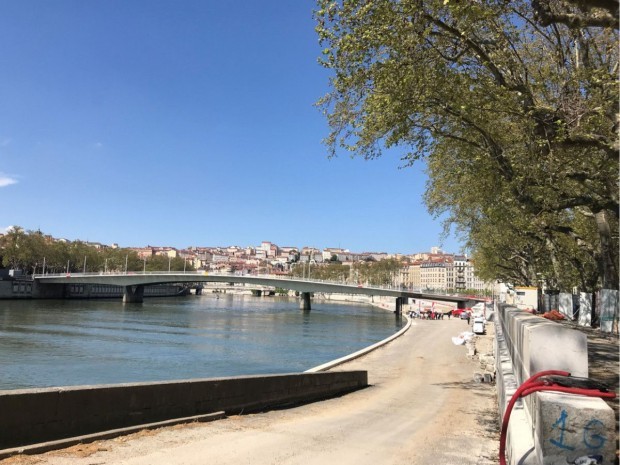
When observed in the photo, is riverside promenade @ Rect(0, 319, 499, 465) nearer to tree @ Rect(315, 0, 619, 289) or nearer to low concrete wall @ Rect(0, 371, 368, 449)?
low concrete wall @ Rect(0, 371, 368, 449)

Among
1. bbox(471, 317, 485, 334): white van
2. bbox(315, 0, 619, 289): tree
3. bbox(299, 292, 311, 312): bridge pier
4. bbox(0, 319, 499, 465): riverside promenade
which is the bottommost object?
bbox(299, 292, 311, 312): bridge pier

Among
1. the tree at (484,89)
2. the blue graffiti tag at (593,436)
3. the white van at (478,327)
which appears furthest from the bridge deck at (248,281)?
the blue graffiti tag at (593,436)

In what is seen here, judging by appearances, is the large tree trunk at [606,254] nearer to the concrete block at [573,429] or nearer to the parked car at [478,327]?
the parked car at [478,327]

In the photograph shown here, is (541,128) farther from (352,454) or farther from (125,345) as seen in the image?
(125,345)

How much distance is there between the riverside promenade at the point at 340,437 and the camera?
6.50 m

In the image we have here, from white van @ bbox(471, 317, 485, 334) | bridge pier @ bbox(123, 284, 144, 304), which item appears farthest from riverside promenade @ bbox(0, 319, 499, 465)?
bridge pier @ bbox(123, 284, 144, 304)

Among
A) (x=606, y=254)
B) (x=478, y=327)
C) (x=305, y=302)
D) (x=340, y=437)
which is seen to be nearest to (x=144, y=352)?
(x=478, y=327)

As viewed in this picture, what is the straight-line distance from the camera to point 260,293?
647ft

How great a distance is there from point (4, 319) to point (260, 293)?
15075 cm

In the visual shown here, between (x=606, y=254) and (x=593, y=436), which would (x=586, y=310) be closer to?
(x=606, y=254)

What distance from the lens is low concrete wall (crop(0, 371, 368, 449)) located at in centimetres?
603

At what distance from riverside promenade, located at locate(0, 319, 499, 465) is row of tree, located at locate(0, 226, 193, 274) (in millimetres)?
101286

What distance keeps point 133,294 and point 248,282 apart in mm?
24826

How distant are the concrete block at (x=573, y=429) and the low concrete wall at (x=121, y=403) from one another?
570 centimetres
